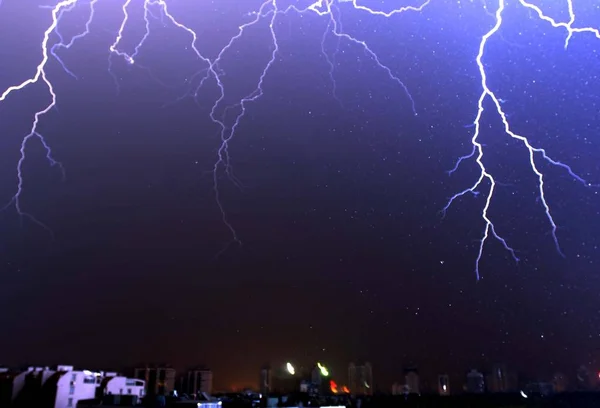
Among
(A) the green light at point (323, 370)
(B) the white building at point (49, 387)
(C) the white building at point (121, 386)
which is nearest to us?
(B) the white building at point (49, 387)

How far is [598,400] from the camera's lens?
34.8 metres

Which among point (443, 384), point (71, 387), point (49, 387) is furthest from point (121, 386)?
point (443, 384)

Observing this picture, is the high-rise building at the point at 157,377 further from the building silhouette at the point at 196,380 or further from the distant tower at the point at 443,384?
the distant tower at the point at 443,384

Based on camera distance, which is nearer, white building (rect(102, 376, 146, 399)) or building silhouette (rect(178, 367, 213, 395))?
white building (rect(102, 376, 146, 399))

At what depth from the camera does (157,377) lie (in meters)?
28.8

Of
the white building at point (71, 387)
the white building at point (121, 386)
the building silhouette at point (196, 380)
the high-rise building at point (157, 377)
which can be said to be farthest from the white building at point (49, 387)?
the building silhouette at point (196, 380)

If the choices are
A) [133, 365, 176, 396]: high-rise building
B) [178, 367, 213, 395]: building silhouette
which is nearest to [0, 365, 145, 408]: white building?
[133, 365, 176, 396]: high-rise building

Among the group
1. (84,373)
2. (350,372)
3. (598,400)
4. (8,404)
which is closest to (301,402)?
(84,373)

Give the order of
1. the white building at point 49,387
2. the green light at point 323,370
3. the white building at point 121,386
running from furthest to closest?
the green light at point 323,370 < the white building at point 121,386 < the white building at point 49,387

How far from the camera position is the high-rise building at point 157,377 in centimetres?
2817

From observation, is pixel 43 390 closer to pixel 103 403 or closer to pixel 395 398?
pixel 103 403

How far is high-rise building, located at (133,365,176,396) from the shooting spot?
28.2 meters

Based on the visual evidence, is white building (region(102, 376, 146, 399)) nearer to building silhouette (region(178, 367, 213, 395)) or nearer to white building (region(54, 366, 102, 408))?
white building (region(54, 366, 102, 408))

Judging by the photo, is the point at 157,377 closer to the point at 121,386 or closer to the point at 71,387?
the point at 121,386
